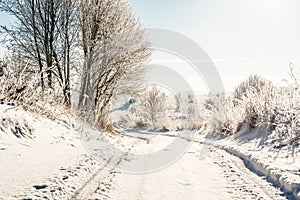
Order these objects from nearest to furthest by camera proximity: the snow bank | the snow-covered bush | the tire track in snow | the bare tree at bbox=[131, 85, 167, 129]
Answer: the tire track in snow < the snow bank < the snow-covered bush < the bare tree at bbox=[131, 85, 167, 129]

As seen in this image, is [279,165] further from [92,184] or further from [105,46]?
[105,46]

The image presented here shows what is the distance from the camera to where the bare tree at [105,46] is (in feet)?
48.7

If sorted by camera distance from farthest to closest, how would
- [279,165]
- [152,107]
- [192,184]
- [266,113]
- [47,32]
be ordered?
[152,107], [47,32], [266,113], [279,165], [192,184]

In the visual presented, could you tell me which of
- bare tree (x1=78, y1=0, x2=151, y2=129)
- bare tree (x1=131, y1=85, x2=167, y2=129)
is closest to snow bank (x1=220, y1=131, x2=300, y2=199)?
bare tree (x1=78, y1=0, x2=151, y2=129)

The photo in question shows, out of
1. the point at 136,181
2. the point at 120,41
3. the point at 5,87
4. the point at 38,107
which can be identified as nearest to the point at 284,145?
the point at 136,181

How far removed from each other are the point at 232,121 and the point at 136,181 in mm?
10561

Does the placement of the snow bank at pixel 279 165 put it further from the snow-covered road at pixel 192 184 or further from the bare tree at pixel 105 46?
the bare tree at pixel 105 46

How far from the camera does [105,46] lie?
49.9 ft

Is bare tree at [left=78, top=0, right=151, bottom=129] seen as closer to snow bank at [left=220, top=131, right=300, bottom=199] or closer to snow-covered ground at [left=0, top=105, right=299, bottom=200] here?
snow-covered ground at [left=0, top=105, right=299, bottom=200]

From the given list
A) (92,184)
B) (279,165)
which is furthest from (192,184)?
Answer: (279,165)

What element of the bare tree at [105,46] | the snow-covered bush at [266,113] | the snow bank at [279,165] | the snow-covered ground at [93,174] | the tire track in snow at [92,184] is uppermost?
the bare tree at [105,46]

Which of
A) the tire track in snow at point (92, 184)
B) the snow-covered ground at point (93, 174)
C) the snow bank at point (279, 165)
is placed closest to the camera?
the tire track in snow at point (92, 184)

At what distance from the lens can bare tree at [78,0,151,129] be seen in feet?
48.7

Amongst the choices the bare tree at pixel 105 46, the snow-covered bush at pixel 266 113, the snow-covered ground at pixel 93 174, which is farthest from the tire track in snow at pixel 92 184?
the bare tree at pixel 105 46
